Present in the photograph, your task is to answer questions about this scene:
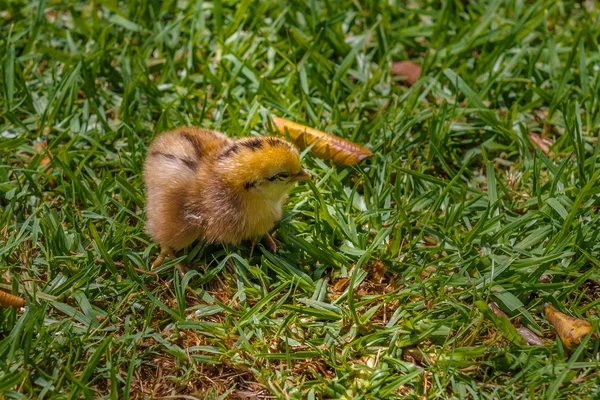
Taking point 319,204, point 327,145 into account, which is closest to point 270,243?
point 319,204

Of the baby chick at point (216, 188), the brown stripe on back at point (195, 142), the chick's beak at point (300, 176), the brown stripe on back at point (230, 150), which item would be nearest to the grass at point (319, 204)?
the baby chick at point (216, 188)

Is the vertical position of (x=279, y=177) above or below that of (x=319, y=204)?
above

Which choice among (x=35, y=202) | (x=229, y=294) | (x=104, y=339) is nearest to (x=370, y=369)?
(x=229, y=294)

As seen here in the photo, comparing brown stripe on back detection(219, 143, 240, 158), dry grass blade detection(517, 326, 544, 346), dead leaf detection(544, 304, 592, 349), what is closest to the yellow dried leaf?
brown stripe on back detection(219, 143, 240, 158)

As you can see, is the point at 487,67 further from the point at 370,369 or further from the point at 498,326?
the point at 370,369

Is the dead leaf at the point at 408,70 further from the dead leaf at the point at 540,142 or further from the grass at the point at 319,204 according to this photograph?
the dead leaf at the point at 540,142

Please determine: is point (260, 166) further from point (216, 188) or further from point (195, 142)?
point (195, 142)
